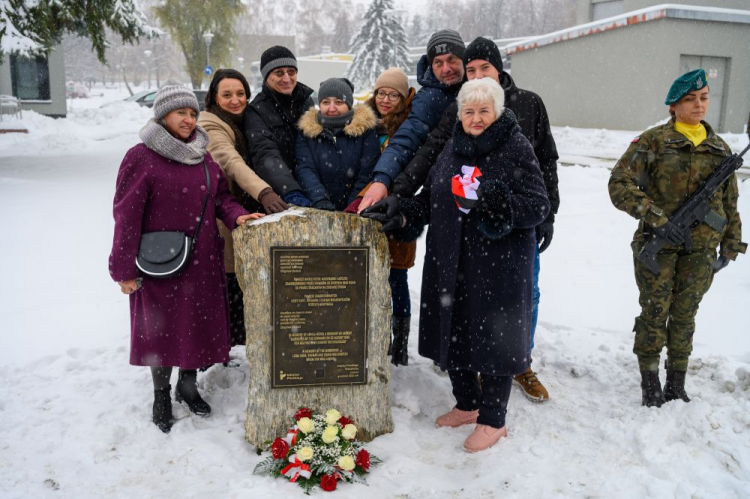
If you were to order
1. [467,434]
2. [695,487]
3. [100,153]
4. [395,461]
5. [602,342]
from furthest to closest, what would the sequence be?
1. [100,153]
2. [602,342]
3. [467,434]
4. [395,461]
5. [695,487]

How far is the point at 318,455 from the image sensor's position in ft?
10.9

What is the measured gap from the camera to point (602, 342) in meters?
5.04

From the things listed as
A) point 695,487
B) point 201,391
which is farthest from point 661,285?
point 201,391

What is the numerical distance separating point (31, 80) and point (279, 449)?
27452 mm

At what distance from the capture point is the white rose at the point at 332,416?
3.50 meters

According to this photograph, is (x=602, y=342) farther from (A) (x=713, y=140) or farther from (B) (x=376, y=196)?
(B) (x=376, y=196)

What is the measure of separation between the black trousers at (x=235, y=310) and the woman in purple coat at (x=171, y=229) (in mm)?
511

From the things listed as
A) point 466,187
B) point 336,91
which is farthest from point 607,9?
point 466,187

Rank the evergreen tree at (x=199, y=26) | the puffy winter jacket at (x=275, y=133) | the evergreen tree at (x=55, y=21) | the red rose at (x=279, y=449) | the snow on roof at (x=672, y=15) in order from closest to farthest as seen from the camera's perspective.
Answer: the red rose at (x=279, y=449) < the puffy winter jacket at (x=275, y=133) < the evergreen tree at (x=55, y=21) < the snow on roof at (x=672, y=15) < the evergreen tree at (x=199, y=26)

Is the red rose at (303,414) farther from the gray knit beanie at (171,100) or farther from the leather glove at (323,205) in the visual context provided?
the gray knit beanie at (171,100)

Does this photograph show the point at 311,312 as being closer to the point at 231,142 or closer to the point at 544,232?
the point at 231,142

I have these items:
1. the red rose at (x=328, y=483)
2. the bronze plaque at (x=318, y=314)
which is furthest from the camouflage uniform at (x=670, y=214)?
the red rose at (x=328, y=483)

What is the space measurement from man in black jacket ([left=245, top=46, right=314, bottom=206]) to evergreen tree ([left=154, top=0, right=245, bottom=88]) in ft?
93.9

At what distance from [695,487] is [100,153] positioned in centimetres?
1779
